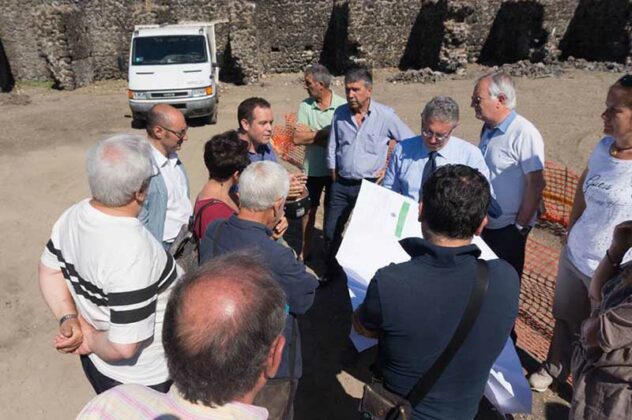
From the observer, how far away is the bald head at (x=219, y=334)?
3.76 feet

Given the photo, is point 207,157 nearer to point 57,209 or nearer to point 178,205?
point 178,205

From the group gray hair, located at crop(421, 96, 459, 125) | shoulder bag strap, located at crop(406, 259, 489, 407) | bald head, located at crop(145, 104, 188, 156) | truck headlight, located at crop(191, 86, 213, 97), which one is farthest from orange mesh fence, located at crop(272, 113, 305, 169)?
truck headlight, located at crop(191, 86, 213, 97)

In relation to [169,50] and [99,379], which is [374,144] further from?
[169,50]

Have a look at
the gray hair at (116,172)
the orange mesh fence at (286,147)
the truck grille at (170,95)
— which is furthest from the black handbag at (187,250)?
the truck grille at (170,95)

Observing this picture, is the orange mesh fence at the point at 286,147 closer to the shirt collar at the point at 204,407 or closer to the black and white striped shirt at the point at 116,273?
the black and white striped shirt at the point at 116,273

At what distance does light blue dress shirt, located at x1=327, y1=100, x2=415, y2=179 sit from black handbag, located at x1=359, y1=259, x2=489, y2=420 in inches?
89.6

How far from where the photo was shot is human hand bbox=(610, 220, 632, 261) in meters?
2.17

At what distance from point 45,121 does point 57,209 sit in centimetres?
570

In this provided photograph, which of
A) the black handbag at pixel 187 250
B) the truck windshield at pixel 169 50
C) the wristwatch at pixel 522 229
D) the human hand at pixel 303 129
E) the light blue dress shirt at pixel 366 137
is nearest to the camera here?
the black handbag at pixel 187 250

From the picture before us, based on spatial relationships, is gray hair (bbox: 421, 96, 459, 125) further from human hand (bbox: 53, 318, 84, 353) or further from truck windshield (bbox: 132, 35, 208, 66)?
truck windshield (bbox: 132, 35, 208, 66)

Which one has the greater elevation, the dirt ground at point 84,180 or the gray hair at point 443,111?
the gray hair at point 443,111

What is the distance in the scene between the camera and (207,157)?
114 inches

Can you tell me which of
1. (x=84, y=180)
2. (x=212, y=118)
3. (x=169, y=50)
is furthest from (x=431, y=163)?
(x=169, y=50)

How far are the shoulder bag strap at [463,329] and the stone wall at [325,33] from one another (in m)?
14.3
